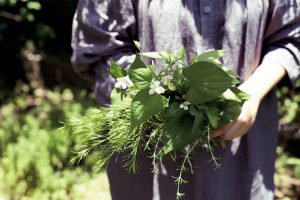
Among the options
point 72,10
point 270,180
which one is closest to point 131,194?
point 270,180

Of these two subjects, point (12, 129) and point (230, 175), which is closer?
point (230, 175)

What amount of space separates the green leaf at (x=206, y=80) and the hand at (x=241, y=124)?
0.15m

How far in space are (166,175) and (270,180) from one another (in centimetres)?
35

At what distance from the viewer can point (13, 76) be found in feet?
14.7

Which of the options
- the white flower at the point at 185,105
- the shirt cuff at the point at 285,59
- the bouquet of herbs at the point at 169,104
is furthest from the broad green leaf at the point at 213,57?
the shirt cuff at the point at 285,59

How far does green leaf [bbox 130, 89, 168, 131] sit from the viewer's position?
3.54 feet

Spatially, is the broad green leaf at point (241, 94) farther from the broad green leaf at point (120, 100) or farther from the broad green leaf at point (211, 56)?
the broad green leaf at point (120, 100)

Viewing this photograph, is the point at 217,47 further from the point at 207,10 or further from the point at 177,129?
the point at 177,129

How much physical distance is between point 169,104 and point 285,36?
0.43m

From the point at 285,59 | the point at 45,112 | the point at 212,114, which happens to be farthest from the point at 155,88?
the point at 45,112

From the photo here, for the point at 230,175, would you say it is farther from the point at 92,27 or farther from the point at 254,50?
the point at 92,27

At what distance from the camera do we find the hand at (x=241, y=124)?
47.5 inches

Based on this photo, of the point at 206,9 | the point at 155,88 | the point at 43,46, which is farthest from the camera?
the point at 43,46

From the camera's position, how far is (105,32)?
1364 mm
